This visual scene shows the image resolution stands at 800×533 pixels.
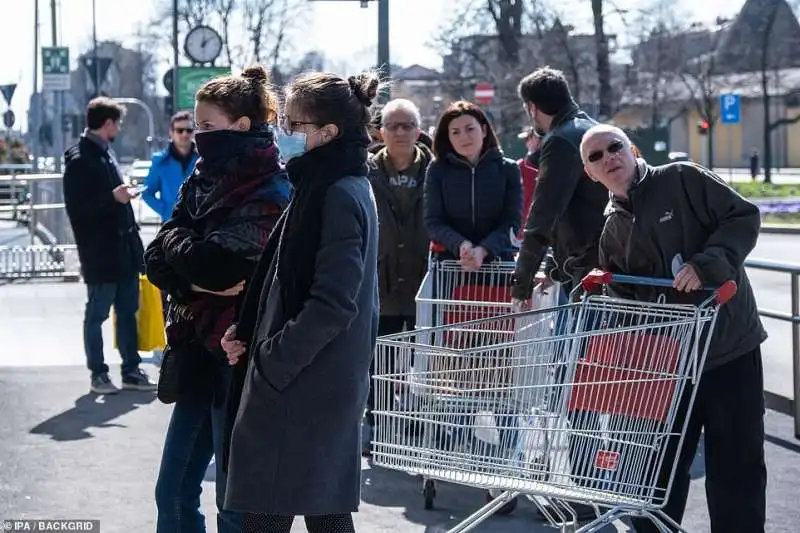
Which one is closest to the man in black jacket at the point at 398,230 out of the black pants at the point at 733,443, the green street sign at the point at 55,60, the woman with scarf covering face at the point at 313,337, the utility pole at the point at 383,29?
the black pants at the point at 733,443

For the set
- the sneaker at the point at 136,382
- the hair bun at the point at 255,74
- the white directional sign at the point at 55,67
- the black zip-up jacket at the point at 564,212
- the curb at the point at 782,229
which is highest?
the white directional sign at the point at 55,67

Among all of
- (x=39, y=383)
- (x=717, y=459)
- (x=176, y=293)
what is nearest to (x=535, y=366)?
(x=717, y=459)

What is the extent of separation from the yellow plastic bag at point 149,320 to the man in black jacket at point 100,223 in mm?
537

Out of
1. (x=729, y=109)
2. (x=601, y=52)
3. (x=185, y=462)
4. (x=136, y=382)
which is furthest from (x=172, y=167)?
(x=601, y=52)

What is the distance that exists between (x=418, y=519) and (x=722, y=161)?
254 feet

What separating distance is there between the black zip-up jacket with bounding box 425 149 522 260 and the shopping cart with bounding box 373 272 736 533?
8.11ft

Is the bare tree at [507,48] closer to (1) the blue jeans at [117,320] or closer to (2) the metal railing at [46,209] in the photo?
(2) the metal railing at [46,209]

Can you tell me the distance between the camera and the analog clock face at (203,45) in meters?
20.2

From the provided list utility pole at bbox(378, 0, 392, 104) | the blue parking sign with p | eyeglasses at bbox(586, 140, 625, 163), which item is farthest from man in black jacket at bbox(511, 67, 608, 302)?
the blue parking sign with p

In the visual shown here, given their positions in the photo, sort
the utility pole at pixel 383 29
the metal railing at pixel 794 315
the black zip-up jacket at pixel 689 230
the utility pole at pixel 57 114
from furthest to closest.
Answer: the utility pole at pixel 57 114 → the utility pole at pixel 383 29 → the metal railing at pixel 794 315 → the black zip-up jacket at pixel 689 230

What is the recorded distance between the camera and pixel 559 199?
596 centimetres

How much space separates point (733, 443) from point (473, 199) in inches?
102

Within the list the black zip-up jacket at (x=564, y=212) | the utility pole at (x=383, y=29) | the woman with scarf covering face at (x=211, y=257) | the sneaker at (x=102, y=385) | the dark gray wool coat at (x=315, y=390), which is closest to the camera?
the dark gray wool coat at (x=315, y=390)

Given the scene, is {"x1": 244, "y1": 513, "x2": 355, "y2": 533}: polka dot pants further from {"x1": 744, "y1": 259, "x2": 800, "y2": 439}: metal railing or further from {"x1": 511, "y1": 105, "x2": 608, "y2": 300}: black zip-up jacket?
{"x1": 744, "y1": 259, "x2": 800, "y2": 439}: metal railing
